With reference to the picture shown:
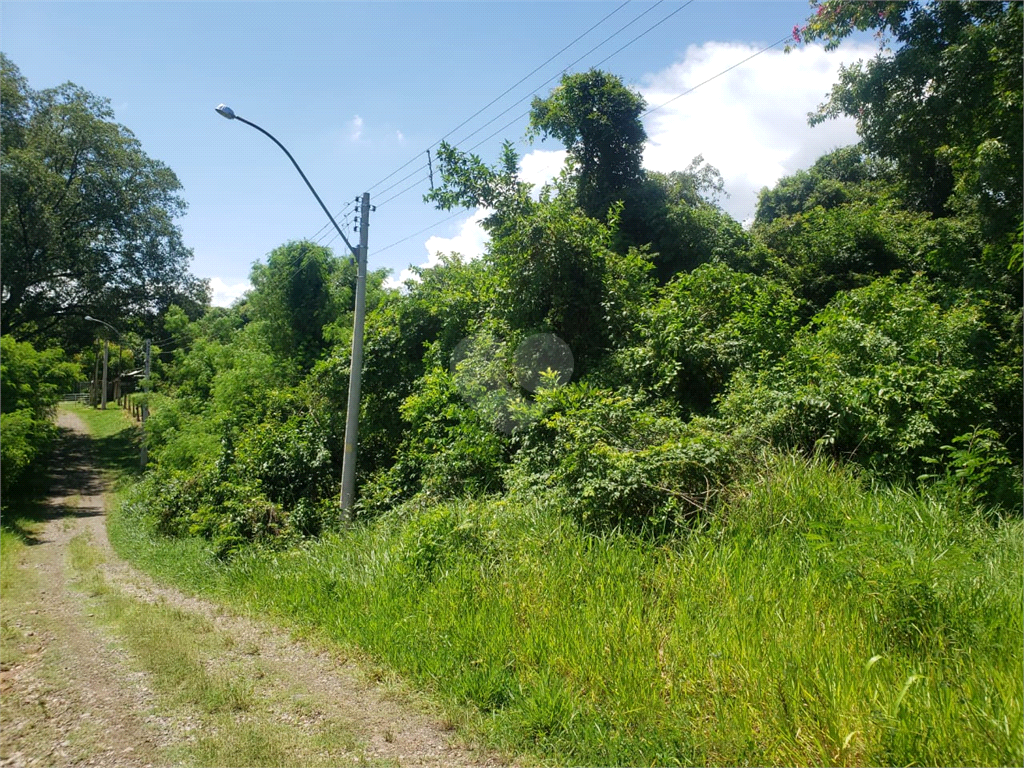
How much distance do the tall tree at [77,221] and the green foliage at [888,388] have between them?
2812 centimetres

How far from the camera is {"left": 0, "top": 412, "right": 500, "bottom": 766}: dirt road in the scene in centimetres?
413

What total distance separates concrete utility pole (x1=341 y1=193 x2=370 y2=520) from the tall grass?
3.54 metres

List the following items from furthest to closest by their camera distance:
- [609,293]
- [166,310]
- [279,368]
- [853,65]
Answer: [166,310]
[279,368]
[609,293]
[853,65]

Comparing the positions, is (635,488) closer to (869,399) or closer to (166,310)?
(869,399)

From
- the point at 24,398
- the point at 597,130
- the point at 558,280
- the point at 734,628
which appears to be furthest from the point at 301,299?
the point at 734,628

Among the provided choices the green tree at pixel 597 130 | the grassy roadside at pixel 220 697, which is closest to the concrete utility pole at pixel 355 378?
the grassy roadside at pixel 220 697

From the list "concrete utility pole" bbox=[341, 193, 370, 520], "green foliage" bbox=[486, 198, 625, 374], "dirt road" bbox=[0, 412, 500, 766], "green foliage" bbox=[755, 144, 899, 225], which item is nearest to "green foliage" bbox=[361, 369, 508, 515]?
"concrete utility pole" bbox=[341, 193, 370, 520]

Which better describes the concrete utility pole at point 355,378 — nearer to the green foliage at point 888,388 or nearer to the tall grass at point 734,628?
the tall grass at point 734,628

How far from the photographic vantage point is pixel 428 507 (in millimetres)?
10203

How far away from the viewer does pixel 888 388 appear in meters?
7.45

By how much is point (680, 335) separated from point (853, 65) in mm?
5466

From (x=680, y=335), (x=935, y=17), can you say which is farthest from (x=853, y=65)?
(x=680, y=335)

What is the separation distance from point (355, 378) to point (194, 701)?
6724 mm

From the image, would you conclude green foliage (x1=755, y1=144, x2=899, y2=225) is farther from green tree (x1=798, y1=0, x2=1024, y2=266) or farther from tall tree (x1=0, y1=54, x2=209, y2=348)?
tall tree (x1=0, y1=54, x2=209, y2=348)
